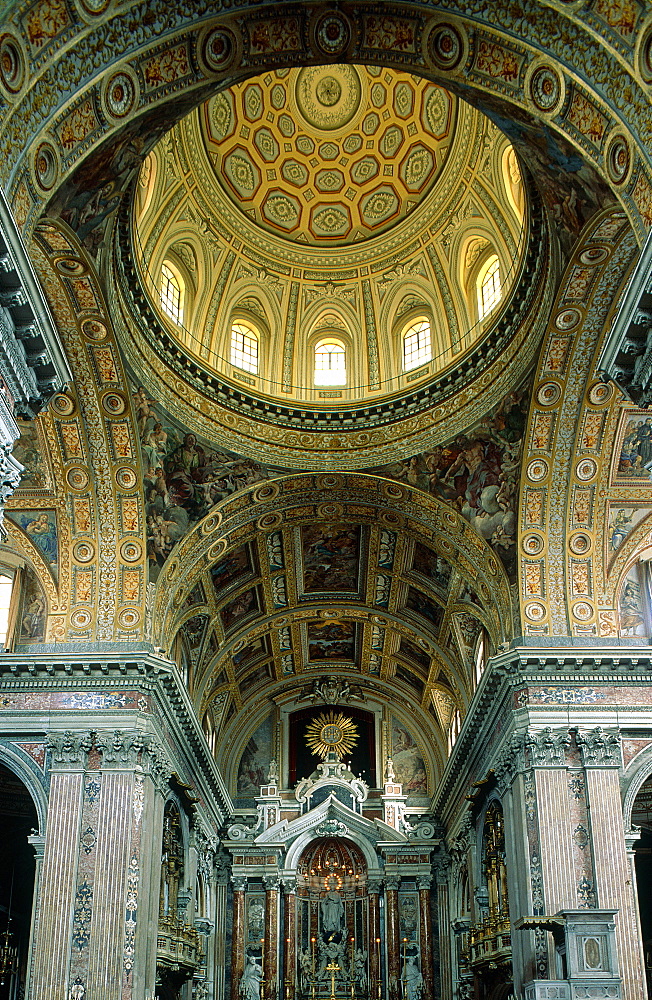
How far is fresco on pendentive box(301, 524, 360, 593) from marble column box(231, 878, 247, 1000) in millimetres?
11655

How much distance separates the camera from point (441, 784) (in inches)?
1423

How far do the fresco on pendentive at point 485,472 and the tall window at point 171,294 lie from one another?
656 centimetres

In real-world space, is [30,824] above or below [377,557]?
below

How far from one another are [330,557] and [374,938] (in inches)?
568

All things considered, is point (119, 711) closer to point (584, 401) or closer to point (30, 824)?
point (30, 824)

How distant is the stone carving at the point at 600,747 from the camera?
22922mm

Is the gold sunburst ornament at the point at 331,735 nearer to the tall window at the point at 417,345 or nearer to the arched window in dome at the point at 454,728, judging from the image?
the arched window in dome at the point at 454,728

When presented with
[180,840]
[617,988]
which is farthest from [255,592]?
[617,988]

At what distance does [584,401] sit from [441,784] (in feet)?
57.3

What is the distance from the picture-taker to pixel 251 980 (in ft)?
115

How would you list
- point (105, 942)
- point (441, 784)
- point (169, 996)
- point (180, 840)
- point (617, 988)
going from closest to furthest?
point (617, 988), point (105, 942), point (169, 996), point (180, 840), point (441, 784)

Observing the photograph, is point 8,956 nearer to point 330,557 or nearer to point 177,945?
point 177,945

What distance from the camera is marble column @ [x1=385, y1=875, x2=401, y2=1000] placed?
35344 millimetres

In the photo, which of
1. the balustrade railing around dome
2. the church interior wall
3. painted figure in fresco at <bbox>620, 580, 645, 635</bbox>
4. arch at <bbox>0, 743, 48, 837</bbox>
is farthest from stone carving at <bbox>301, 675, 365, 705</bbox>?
arch at <bbox>0, 743, 48, 837</bbox>
